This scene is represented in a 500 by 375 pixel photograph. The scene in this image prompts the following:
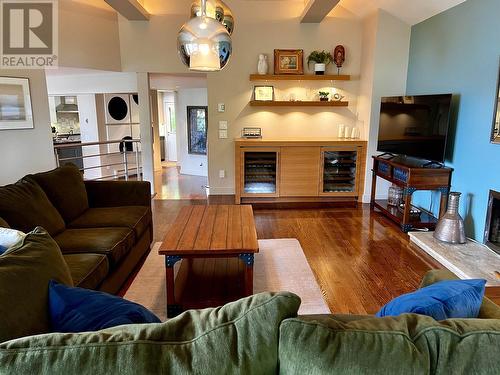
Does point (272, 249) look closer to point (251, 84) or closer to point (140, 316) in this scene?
point (140, 316)

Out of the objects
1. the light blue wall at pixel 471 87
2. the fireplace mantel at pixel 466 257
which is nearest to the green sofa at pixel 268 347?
the fireplace mantel at pixel 466 257

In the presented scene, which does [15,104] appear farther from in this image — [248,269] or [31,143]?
[248,269]

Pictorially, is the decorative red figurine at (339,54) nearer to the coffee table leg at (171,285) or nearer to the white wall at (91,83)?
the white wall at (91,83)

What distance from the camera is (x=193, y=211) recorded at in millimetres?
3307

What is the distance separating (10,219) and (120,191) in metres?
1.26

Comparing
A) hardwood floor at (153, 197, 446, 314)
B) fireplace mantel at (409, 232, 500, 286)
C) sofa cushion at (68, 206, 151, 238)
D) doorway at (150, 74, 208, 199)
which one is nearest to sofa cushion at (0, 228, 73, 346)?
sofa cushion at (68, 206, 151, 238)

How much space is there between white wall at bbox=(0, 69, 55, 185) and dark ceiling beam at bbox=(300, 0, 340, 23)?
3695mm

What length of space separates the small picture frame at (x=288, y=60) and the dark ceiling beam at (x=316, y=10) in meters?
0.48

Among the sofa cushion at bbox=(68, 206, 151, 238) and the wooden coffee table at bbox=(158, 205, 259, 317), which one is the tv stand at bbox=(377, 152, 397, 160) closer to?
the wooden coffee table at bbox=(158, 205, 259, 317)

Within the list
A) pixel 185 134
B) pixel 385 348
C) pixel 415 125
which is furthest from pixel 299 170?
pixel 385 348

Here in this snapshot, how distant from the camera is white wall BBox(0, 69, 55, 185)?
4.24 m

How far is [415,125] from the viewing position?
4320mm

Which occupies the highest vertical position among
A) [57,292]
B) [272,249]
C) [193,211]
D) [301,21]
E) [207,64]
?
[301,21]

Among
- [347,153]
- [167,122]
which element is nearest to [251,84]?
[347,153]
